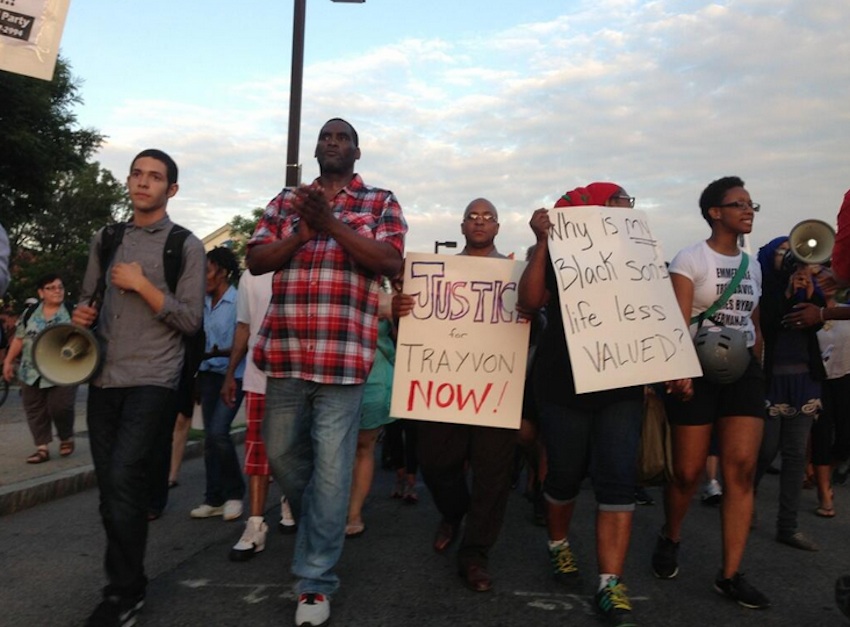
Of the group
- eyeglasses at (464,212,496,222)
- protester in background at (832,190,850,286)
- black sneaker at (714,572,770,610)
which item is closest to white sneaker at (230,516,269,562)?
eyeglasses at (464,212,496,222)

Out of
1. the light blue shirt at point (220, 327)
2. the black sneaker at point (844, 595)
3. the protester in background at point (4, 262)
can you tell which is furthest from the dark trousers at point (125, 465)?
the black sneaker at point (844, 595)

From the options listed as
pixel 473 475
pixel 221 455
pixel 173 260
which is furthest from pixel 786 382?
pixel 173 260

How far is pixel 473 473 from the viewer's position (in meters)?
4.35

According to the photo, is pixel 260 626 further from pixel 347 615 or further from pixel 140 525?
pixel 140 525

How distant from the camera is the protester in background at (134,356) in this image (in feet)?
11.5

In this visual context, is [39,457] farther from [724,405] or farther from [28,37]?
[724,405]

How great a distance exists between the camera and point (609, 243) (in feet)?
13.7

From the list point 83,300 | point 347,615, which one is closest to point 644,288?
point 347,615

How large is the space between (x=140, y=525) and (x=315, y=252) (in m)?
1.34

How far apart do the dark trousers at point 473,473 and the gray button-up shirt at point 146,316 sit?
141cm

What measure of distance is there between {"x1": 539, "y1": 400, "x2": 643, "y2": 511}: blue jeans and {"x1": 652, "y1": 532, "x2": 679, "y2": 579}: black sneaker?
55cm

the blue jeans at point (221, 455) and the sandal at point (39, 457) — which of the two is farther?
the sandal at point (39, 457)

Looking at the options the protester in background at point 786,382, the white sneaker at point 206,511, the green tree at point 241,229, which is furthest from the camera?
the green tree at point 241,229

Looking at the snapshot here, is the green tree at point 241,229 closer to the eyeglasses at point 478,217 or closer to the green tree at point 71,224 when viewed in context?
the green tree at point 71,224
